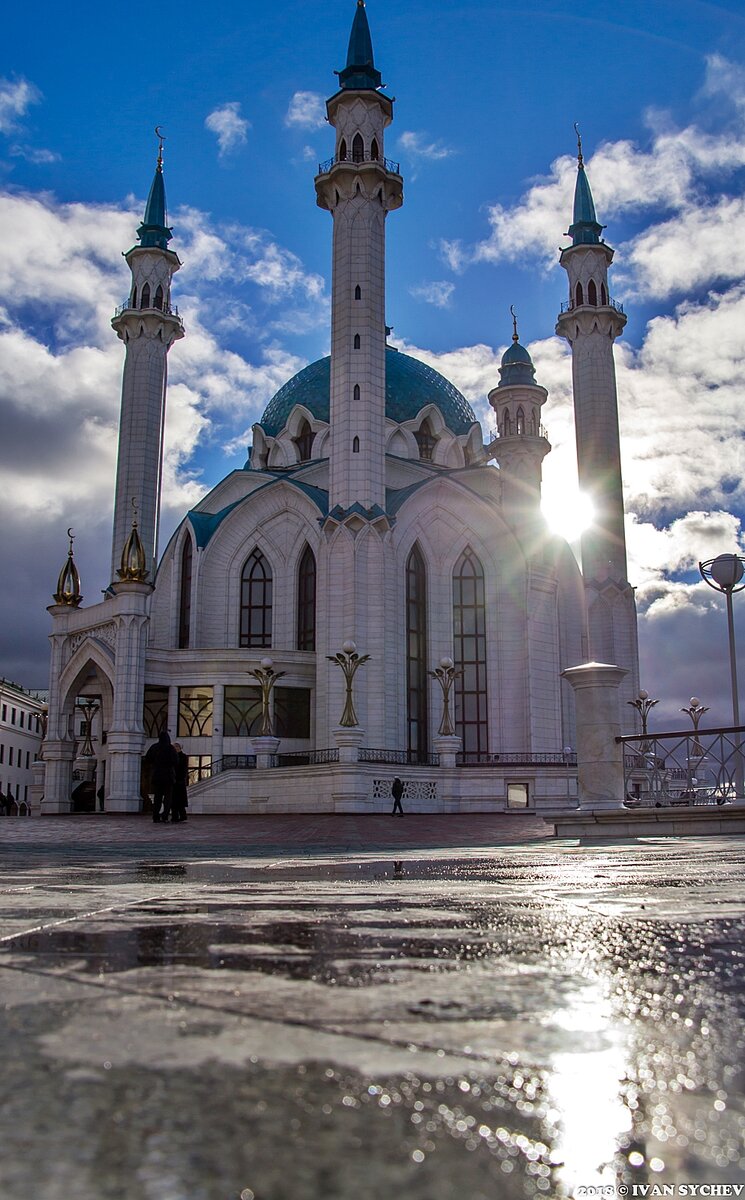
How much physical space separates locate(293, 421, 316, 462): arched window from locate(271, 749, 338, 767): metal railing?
52.1 ft

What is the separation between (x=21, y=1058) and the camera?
37.3 inches

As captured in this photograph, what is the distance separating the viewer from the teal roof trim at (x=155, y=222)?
128ft

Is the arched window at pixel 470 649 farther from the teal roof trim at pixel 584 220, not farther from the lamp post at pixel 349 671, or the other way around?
the teal roof trim at pixel 584 220

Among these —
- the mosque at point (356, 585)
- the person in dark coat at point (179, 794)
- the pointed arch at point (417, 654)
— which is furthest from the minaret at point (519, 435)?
the person in dark coat at point (179, 794)

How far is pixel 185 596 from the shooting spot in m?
37.8

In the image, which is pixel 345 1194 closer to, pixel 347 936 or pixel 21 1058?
pixel 21 1058

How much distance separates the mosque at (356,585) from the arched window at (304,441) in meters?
0.13

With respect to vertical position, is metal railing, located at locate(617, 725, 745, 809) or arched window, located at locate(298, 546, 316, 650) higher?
arched window, located at locate(298, 546, 316, 650)

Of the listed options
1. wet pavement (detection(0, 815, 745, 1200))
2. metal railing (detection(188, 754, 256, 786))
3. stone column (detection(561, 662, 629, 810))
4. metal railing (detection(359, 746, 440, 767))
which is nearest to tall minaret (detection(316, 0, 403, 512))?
metal railing (detection(359, 746, 440, 767))

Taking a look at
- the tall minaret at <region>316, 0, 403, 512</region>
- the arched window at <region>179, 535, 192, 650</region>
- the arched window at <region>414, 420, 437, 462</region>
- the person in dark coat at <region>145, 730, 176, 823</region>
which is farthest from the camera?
the arched window at <region>414, 420, 437, 462</region>

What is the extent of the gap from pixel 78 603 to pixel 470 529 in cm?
1429

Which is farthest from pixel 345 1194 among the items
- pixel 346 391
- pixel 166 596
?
pixel 166 596

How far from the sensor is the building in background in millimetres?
53375

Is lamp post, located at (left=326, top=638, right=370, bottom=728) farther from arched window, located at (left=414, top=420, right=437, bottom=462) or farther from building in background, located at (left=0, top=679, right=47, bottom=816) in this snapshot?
building in background, located at (left=0, top=679, right=47, bottom=816)
